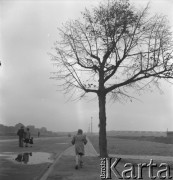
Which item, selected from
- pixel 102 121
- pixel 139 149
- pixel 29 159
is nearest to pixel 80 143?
pixel 29 159

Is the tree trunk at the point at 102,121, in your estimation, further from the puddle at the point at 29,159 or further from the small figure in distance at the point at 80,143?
the small figure in distance at the point at 80,143

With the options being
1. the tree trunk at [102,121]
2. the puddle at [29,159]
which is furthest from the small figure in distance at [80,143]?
the tree trunk at [102,121]

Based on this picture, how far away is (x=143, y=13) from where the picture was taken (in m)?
20.4

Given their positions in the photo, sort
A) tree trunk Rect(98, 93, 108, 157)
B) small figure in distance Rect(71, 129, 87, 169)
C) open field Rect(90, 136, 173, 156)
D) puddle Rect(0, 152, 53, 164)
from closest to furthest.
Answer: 1. small figure in distance Rect(71, 129, 87, 169)
2. puddle Rect(0, 152, 53, 164)
3. tree trunk Rect(98, 93, 108, 157)
4. open field Rect(90, 136, 173, 156)

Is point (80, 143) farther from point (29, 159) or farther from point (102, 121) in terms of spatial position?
point (102, 121)

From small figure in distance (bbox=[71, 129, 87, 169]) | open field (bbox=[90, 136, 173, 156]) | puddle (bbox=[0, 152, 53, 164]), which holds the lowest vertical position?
open field (bbox=[90, 136, 173, 156])

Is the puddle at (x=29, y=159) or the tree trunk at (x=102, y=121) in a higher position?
the tree trunk at (x=102, y=121)

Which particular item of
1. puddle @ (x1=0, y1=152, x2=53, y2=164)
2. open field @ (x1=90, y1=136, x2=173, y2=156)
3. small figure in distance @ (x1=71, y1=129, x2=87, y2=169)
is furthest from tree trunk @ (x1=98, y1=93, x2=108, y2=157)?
open field @ (x1=90, y1=136, x2=173, y2=156)

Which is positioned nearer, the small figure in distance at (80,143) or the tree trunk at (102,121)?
the small figure in distance at (80,143)

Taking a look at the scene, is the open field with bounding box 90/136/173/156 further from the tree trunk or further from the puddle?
the puddle

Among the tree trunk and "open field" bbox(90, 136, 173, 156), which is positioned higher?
the tree trunk

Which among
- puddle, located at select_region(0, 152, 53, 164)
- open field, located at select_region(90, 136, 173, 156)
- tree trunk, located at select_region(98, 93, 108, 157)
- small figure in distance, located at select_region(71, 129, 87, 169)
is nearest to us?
small figure in distance, located at select_region(71, 129, 87, 169)

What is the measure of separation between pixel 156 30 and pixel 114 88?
146 inches

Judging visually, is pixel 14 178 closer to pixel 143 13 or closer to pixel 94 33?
pixel 94 33
